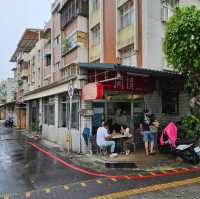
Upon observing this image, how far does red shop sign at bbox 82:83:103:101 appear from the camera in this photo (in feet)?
39.9

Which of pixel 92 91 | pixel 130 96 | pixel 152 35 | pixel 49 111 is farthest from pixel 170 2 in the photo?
pixel 49 111

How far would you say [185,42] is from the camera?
389 inches

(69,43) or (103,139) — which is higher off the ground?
(69,43)

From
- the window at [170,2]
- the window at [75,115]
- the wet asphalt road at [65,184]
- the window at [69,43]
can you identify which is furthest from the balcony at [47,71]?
the wet asphalt road at [65,184]

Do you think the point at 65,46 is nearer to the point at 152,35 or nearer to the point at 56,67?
the point at 56,67

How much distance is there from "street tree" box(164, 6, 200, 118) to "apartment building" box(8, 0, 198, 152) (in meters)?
1.60

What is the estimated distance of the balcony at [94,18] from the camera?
20584 mm

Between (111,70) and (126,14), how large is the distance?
6763mm

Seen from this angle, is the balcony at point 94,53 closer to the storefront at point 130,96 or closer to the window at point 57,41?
the storefront at point 130,96

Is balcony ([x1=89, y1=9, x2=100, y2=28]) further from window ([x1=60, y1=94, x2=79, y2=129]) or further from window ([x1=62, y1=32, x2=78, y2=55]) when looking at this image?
window ([x1=60, y1=94, x2=79, y2=129])

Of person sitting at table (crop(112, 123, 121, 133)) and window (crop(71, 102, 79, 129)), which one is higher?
window (crop(71, 102, 79, 129))

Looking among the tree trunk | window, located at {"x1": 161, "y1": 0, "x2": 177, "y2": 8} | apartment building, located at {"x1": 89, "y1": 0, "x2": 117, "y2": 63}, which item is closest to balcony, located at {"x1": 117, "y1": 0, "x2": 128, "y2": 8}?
apartment building, located at {"x1": 89, "y1": 0, "x2": 117, "y2": 63}

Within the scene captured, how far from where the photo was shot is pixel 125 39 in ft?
57.4

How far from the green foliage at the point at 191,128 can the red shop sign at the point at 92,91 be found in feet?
11.3
